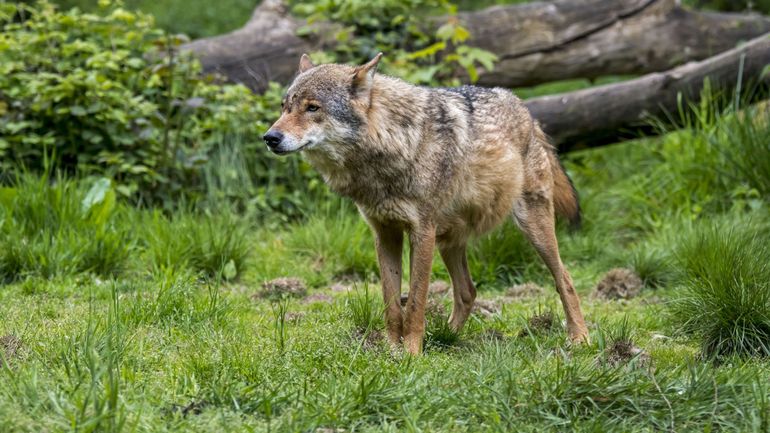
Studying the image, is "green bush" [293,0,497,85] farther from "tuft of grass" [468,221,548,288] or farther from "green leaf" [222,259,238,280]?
"green leaf" [222,259,238,280]

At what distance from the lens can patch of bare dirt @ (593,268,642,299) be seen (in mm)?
7371

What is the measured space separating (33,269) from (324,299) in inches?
84.2

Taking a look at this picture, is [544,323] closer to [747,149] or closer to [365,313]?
[365,313]

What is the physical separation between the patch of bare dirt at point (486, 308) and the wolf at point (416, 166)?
0.81 feet

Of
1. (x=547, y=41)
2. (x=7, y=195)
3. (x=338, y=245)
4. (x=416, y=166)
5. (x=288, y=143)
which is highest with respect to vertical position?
(x=288, y=143)

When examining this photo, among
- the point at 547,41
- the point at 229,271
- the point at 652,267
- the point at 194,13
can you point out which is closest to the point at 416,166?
the point at 229,271

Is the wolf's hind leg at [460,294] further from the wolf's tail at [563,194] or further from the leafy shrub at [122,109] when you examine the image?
the leafy shrub at [122,109]

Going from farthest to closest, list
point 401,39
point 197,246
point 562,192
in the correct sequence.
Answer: point 401,39 → point 197,246 → point 562,192

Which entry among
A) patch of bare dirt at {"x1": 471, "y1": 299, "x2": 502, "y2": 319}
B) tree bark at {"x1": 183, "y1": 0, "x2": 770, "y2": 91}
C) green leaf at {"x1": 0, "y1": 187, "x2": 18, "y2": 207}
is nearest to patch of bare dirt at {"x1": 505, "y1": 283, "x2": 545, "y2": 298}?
patch of bare dirt at {"x1": 471, "y1": 299, "x2": 502, "y2": 319}

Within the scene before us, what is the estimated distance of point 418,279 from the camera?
5637mm

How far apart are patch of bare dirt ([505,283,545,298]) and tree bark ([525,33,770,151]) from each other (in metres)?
2.37

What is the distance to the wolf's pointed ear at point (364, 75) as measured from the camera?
216 inches

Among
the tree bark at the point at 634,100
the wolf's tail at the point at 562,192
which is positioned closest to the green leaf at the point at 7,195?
the wolf's tail at the point at 562,192

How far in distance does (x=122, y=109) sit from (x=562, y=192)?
14.1 feet
